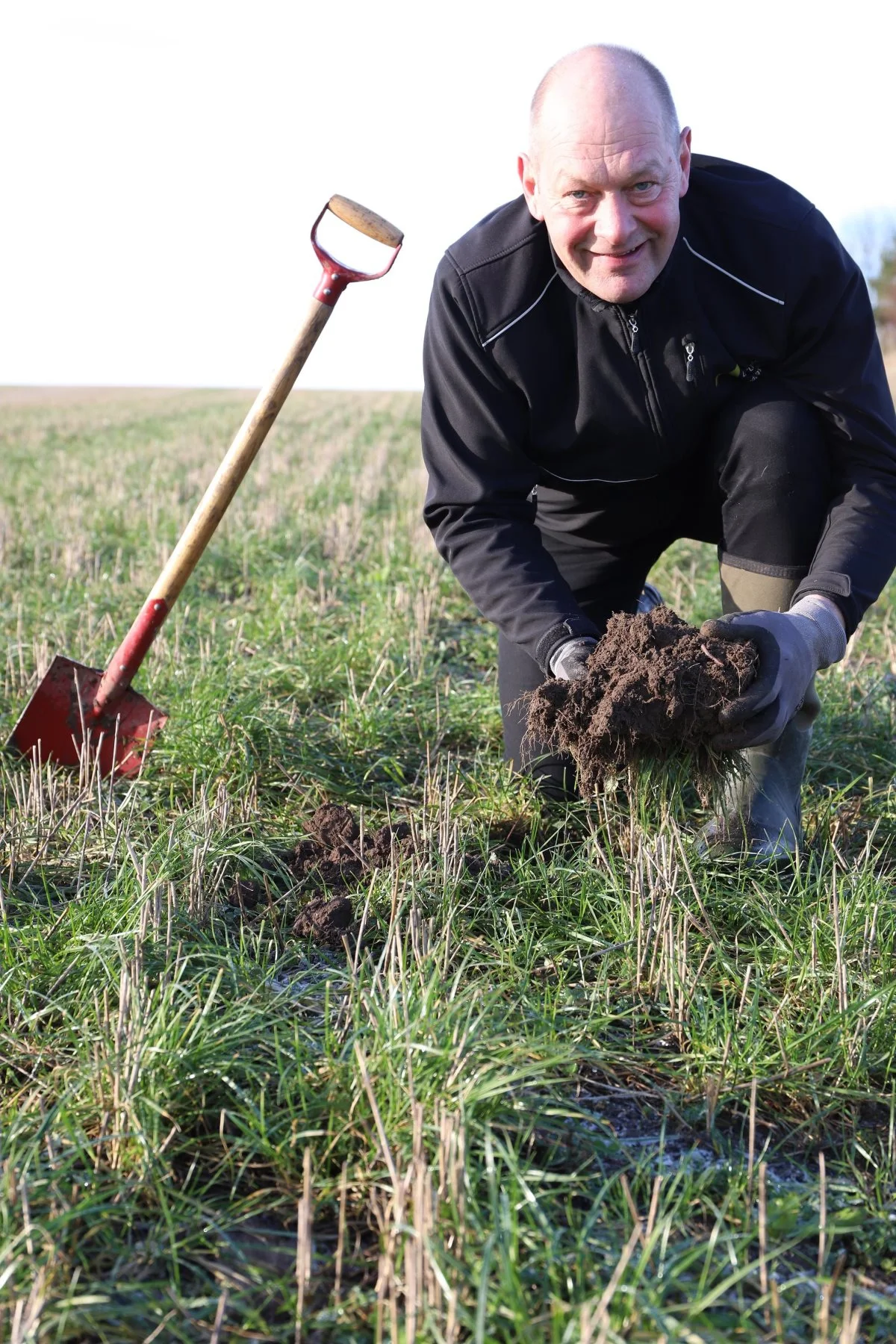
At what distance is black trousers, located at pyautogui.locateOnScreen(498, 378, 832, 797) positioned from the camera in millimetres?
3357

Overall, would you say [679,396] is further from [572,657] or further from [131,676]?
[131,676]

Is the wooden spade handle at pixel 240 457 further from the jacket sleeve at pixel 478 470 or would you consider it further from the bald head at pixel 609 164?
the bald head at pixel 609 164

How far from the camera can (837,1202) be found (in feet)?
6.51

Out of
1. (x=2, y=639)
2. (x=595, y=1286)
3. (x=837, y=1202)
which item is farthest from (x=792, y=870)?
(x=2, y=639)

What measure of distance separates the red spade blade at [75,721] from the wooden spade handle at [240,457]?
39 cm

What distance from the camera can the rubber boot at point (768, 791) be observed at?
3.12 meters

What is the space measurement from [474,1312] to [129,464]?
1195cm

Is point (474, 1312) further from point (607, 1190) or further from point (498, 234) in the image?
point (498, 234)

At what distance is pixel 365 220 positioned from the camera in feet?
11.8

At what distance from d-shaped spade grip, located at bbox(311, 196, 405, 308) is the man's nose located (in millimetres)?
862

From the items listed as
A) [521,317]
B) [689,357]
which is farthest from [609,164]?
[689,357]

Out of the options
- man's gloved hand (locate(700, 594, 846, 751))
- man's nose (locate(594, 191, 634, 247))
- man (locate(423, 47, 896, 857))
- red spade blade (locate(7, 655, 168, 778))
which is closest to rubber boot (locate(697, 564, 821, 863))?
man (locate(423, 47, 896, 857))

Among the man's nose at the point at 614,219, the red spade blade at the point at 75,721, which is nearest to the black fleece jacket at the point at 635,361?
the man's nose at the point at 614,219

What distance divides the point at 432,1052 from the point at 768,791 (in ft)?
5.21
